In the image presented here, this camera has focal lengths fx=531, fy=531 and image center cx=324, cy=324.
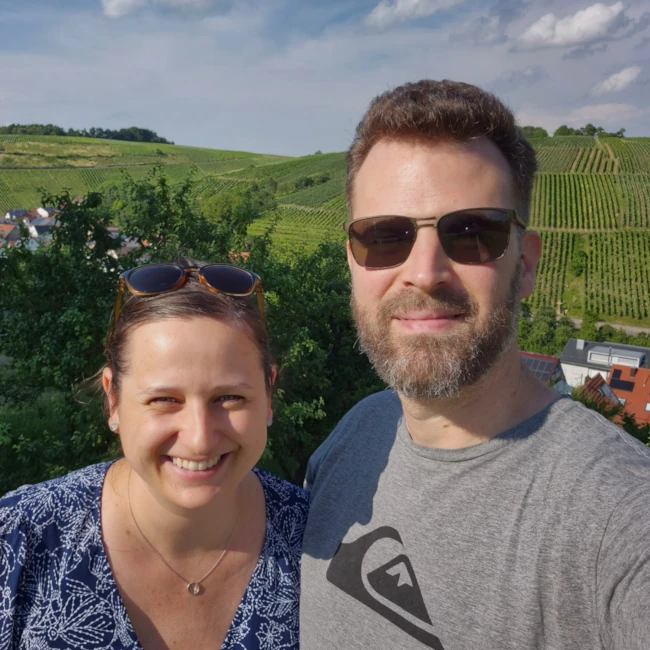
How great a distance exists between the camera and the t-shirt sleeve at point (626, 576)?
4.20 feet

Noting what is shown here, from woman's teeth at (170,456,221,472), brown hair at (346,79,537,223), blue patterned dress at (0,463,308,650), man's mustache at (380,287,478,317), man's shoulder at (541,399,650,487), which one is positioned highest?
brown hair at (346,79,537,223)

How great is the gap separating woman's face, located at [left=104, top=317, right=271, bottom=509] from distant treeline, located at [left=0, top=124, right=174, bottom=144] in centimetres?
12267

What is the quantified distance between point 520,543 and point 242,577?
1.07m

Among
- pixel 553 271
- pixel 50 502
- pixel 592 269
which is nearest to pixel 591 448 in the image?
pixel 50 502

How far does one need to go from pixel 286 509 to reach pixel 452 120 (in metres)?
1.66

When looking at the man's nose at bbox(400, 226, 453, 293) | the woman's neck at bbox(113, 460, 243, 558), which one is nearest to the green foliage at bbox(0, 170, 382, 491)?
the woman's neck at bbox(113, 460, 243, 558)

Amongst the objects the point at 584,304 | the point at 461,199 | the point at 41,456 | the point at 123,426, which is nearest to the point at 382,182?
the point at 461,199

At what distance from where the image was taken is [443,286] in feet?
5.98

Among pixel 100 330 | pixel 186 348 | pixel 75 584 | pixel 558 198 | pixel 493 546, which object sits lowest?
pixel 100 330

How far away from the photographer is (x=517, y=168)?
190 cm

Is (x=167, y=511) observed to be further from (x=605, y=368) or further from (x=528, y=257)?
(x=605, y=368)

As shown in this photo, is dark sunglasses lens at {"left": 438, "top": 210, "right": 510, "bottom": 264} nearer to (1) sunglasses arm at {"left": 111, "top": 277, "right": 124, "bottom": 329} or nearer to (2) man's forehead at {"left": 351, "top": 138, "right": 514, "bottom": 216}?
(2) man's forehead at {"left": 351, "top": 138, "right": 514, "bottom": 216}

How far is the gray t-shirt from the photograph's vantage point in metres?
1.38

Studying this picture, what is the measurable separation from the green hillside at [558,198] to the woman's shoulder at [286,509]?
29.9 meters
